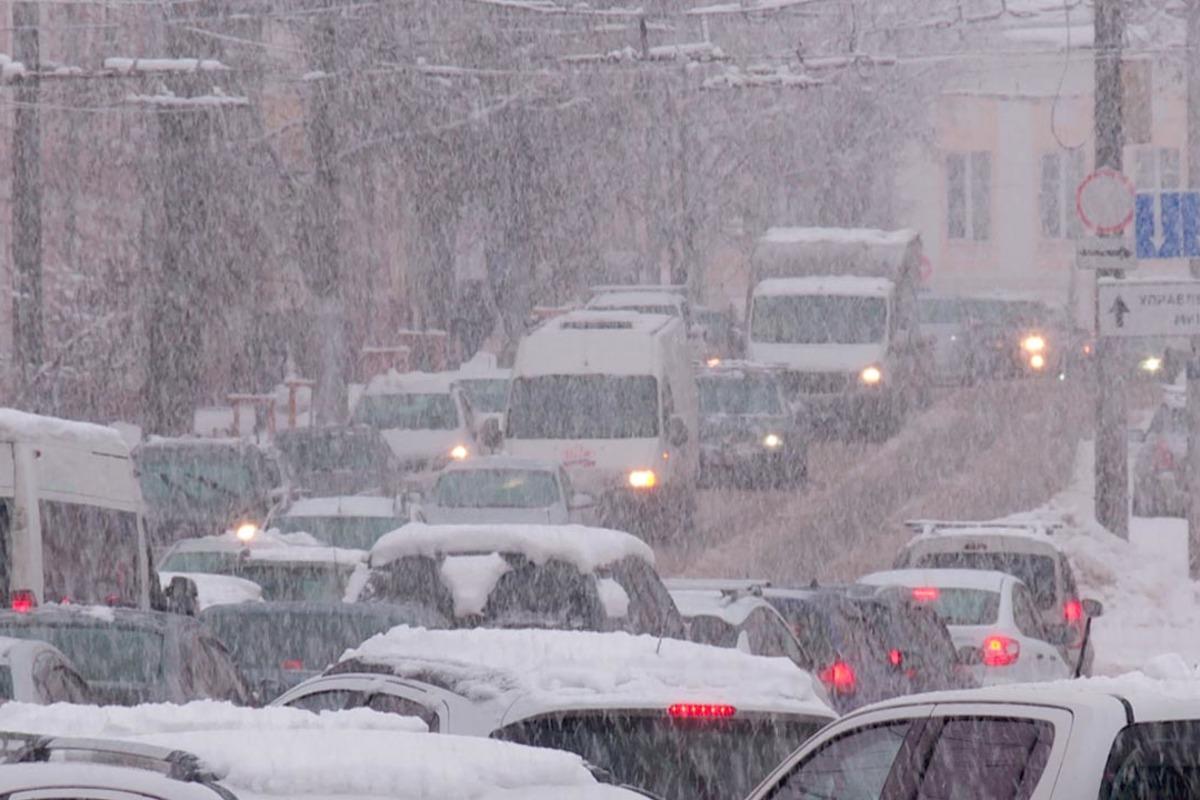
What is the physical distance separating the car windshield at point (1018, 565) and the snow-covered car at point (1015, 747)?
1373 cm

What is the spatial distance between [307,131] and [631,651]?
108 feet

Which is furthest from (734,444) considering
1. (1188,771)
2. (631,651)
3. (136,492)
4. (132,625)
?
(1188,771)

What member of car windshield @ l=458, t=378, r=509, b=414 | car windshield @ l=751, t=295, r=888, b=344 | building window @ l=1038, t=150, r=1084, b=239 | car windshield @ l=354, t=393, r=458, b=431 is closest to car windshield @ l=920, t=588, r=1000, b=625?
car windshield @ l=354, t=393, r=458, b=431

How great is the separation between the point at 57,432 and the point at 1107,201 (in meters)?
11.8

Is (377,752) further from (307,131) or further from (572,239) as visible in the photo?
(572,239)

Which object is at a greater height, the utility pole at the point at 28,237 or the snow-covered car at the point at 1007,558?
the utility pole at the point at 28,237

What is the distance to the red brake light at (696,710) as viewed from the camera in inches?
273

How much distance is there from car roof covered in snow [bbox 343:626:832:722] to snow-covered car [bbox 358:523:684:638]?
3494mm

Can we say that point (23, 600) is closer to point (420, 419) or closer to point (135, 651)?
point (135, 651)

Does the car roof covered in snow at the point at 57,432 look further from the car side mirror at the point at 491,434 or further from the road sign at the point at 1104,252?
the car side mirror at the point at 491,434

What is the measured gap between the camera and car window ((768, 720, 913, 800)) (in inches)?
234

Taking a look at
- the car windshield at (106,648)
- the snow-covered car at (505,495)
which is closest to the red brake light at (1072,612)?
the snow-covered car at (505,495)

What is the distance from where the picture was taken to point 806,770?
6082mm

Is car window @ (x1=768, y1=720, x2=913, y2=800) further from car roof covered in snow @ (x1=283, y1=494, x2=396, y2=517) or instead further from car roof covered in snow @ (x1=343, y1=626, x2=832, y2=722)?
car roof covered in snow @ (x1=283, y1=494, x2=396, y2=517)
